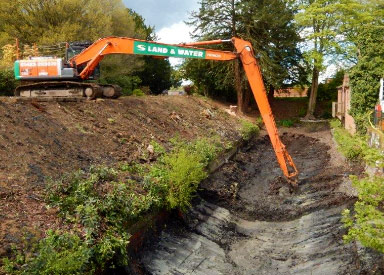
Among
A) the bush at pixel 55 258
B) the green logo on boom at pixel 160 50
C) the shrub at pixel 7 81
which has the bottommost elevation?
the bush at pixel 55 258

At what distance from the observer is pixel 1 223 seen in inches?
235

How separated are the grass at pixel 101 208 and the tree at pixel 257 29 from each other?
795 inches

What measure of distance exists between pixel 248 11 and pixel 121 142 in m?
20.7

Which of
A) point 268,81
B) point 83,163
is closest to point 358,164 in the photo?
point 83,163

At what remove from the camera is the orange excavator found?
42.5ft

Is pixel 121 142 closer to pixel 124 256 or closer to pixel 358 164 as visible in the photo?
pixel 124 256

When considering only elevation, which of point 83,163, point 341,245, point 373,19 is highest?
point 373,19

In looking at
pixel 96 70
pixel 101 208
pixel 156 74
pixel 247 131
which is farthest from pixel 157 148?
pixel 156 74

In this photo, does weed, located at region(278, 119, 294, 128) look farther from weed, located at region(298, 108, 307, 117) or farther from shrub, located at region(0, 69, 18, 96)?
shrub, located at region(0, 69, 18, 96)

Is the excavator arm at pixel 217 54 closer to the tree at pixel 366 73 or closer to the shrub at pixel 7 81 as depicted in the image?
the tree at pixel 366 73

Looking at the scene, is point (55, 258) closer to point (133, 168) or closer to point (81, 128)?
point (133, 168)

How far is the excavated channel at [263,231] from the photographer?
A: 26.5 feet

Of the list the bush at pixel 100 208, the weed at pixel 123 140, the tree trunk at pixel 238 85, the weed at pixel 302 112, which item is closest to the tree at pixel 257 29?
the tree trunk at pixel 238 85

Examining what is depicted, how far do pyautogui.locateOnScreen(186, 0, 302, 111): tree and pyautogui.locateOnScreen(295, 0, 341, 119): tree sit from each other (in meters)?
1.39
